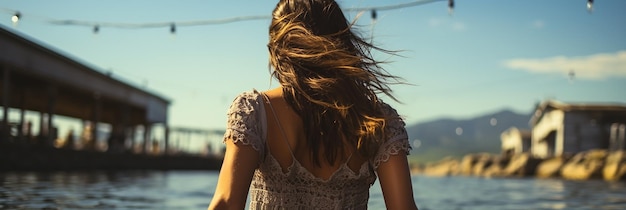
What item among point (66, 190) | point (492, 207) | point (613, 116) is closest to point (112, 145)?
point (66, 190)

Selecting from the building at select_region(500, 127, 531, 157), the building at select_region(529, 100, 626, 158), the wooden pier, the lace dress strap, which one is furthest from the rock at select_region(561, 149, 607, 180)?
the building at select_region(500, 127, 531, 157)

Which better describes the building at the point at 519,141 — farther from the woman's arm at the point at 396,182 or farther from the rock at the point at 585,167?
the woman's arm at the point at 396,182

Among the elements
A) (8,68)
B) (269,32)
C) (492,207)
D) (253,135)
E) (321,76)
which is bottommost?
(492,207)

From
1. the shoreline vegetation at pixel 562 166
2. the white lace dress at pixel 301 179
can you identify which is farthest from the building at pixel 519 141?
the white lace dress at pixel 301 179

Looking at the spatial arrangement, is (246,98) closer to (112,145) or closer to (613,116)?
(112,145)

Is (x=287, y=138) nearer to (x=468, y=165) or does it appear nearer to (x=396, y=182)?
(x=396, y=182)

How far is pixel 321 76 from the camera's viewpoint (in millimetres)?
2459

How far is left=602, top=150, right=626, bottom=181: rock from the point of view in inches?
1294

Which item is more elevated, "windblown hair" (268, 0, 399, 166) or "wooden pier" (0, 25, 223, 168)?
"wooden pier" (0, 25, 223, 168)

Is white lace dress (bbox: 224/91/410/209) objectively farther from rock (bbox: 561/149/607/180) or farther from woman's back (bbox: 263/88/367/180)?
rock (bbox: 561/149/607/180)

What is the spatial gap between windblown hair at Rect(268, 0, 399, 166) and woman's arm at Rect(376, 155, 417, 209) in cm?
8

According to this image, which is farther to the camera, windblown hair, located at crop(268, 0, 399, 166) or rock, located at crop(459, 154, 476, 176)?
rock, located at crop(459, 154, 476, 176)

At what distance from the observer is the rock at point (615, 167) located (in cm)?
3288

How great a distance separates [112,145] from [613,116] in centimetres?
3074
